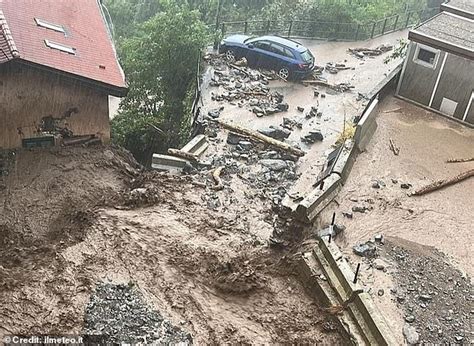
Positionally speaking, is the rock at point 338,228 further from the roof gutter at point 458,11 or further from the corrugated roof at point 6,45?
the roof gutter at point 458,11

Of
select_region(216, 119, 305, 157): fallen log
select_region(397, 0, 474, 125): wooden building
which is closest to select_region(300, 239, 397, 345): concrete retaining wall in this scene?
select_region(216, 119, 305, 157): fallen log

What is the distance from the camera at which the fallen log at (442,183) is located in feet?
53.7

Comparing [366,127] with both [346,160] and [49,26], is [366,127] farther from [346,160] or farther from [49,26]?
[49,26]

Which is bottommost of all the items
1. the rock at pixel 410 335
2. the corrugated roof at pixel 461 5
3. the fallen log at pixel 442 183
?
the rock at pixel 410 335

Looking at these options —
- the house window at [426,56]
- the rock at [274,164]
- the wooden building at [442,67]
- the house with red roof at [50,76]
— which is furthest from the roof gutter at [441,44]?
the house with red roof at [50,76]

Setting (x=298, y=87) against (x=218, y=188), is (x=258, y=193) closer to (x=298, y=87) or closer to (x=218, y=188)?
(x=218, y=188)

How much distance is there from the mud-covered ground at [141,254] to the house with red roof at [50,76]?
0.84m

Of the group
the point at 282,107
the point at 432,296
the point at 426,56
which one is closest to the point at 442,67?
the point at 426,56

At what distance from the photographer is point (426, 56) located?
2014cm

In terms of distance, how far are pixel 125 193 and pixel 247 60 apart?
10.3 metres

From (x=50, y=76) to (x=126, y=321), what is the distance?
27.8 ft

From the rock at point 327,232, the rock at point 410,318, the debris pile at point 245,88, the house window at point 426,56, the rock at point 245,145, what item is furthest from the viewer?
the debris pile at point 245,88

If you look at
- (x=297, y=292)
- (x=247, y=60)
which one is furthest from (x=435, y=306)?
(x=247, y=60)

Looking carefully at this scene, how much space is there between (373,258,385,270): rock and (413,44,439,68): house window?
30.2 feet
